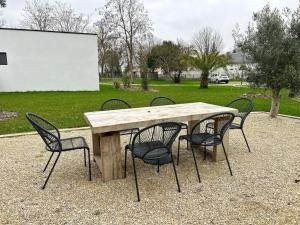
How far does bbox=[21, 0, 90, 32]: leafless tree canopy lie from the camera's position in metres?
26.6

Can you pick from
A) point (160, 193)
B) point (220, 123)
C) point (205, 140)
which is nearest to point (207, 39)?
point (220, 123)

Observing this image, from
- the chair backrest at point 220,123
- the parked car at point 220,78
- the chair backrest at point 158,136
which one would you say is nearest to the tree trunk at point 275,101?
the chair backrest at point 220,123

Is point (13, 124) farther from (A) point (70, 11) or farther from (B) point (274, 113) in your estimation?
(A) point (70, 11)

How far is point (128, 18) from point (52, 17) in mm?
10859

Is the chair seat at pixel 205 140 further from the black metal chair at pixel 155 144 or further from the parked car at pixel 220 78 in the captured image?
the parked car at pixel 220 78

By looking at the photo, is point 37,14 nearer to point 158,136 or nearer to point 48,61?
point 48,61

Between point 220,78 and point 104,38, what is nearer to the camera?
point 104,38

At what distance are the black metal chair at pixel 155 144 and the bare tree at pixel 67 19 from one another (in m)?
29.2

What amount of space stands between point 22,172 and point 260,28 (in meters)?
5.74

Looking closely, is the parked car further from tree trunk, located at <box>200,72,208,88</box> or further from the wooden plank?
the wooden plank

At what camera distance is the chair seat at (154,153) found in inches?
105

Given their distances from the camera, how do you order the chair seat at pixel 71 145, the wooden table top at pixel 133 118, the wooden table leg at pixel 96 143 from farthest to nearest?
the wooden table leg at pixel 96 143
the chair seat at pixel 71 145
the wooden table top at pixel 133 118

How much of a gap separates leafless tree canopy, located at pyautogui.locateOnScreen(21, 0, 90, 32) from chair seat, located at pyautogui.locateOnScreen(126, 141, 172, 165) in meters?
28.5

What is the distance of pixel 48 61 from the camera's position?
49.3 ft
